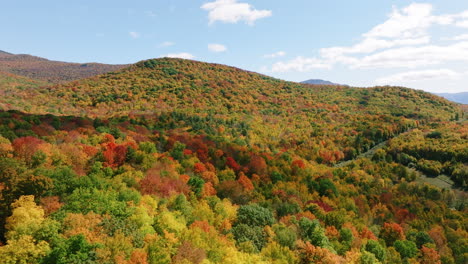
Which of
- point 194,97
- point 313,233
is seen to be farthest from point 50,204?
point 194,97

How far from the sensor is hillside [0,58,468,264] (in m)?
22.6

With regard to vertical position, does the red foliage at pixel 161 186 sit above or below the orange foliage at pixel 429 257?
above

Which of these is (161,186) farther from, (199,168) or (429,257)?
(429,257)

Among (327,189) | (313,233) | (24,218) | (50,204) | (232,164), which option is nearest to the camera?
(24,218)

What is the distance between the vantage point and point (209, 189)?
140 ft

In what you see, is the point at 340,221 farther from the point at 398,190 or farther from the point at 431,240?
the point at 398,190

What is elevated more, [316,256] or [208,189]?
[208,189]

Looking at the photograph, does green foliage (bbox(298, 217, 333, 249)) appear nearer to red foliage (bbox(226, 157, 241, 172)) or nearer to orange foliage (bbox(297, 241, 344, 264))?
orange foliage (bbox(297, 241, 344, 264))

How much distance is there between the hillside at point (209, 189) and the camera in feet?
Answer: 74.1

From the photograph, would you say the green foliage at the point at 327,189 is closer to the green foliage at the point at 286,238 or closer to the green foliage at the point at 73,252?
the green foliage at the point at 286,238

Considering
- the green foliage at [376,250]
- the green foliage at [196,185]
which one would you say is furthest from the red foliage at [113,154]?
the green foliage at [376,250]

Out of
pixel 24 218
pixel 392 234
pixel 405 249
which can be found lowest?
pixel 392 234

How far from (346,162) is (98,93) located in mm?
123842

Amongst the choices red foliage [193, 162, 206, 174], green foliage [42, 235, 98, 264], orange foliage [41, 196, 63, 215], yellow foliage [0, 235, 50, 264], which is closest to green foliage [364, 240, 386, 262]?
red foliage [193, 162, 206, 174]
